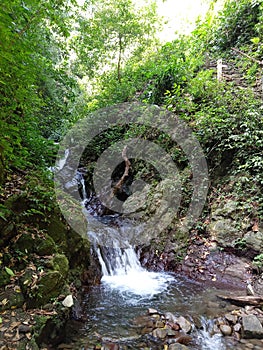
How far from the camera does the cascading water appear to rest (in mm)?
3133

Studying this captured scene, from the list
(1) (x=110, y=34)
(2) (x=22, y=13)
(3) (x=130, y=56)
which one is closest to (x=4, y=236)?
(2) (x=22, y=13)

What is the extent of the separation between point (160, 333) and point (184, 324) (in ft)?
1.32

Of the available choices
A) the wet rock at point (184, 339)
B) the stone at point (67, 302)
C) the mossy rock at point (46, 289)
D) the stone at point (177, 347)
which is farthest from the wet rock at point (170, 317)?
the mossy rock at point (46, 289)

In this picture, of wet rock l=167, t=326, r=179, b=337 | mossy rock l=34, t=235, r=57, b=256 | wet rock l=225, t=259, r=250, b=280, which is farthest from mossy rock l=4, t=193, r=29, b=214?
wet rock l=225, t=259, r=250, b=280

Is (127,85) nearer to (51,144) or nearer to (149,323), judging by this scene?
(51,144)

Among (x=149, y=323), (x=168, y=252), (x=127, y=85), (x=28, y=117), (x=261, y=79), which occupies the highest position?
(x=127, y=85)

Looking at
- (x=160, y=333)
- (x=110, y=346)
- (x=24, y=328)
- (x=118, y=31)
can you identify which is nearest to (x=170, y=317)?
(x=160, y=333)

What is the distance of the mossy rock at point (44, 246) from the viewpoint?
3.08 meters

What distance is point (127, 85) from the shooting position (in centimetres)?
1153

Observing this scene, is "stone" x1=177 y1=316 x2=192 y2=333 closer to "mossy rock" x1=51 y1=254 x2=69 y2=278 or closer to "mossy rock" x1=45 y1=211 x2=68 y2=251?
"mossy rock" x1=51 y1=254 x2=69 y2=278

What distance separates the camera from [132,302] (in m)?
4.04

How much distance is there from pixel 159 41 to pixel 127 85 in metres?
4.72

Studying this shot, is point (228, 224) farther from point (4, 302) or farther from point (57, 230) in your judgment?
point (4, 302)

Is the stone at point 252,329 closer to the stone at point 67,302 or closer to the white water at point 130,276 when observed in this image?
A: the white water at point 130,276
